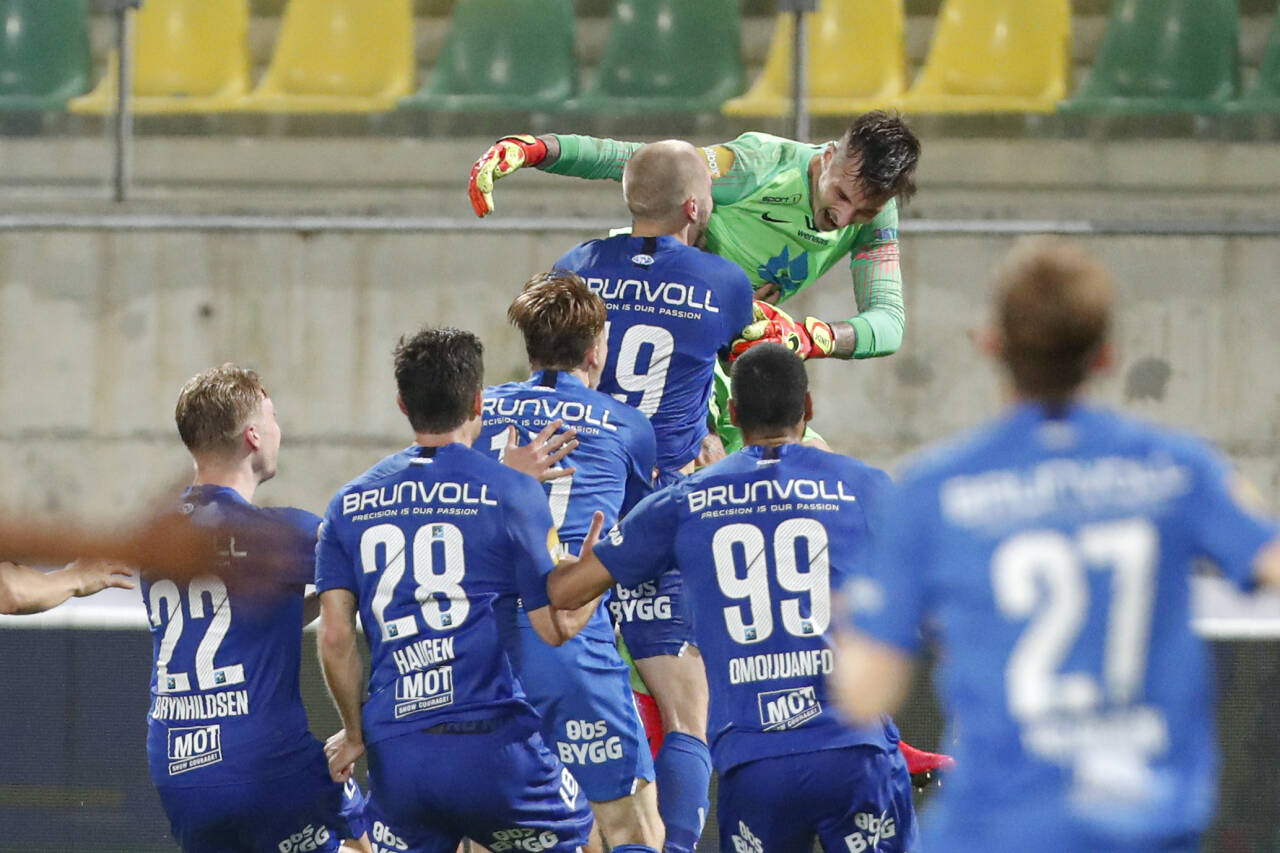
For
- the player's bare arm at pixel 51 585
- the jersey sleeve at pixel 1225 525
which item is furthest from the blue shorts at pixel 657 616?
the jersey sleeve at pixel 1225 525

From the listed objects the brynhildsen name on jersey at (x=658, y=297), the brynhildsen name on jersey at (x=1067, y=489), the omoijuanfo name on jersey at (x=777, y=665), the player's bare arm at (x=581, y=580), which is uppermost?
the brynhildsen name on jersey at (x=658, y=297)

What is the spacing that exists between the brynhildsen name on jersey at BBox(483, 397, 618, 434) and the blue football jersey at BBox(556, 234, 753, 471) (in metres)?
0.57

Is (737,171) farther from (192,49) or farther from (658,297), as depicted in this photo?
(192,49)

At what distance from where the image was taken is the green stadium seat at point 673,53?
444 inches

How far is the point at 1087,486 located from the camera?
2.86m

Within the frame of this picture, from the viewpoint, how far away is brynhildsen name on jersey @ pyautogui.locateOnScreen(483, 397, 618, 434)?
5625 millimetres

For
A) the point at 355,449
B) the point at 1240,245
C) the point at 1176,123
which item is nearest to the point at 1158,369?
the point at 1240,245

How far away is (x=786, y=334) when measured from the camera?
6.26m

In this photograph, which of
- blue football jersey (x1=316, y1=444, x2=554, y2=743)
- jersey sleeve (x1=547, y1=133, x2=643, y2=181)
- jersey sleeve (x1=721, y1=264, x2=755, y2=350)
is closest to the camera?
blue football jersey (x1=316, y1=444, x2=554, y2=743)

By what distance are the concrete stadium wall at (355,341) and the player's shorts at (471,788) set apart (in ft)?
16.3

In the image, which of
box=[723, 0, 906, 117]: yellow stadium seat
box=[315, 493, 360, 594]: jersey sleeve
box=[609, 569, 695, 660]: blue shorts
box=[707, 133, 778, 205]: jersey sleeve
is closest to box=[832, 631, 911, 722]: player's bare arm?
box=[315, 493, 360, 594]: jersey sleeve

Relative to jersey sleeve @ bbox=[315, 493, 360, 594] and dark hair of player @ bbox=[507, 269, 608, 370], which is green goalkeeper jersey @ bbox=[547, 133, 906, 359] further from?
jersey sleeve @ bbox=[315, 493, 360, 594]

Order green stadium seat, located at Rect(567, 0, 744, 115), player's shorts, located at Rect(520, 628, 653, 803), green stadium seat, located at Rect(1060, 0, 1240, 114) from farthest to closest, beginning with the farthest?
green stadium seat, located at Rect(567, 0, 744, 115) < green stadium seat, located at Rect(1060, 0, 1240, 114) < player's shorts, located at Rect(520, 628, 653, 803)

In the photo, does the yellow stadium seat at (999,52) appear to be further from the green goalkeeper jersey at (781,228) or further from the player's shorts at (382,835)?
the player's shorts at (382,835)
